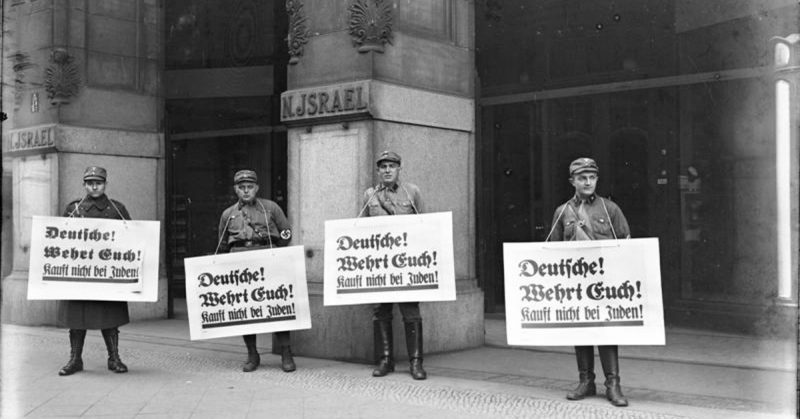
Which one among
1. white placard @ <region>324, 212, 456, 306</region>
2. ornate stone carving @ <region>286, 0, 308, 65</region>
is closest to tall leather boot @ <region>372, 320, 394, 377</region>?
white placard @ <region>324, 212, 456, 306</region>

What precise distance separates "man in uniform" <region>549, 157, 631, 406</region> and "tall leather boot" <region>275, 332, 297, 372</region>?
9.64 ft

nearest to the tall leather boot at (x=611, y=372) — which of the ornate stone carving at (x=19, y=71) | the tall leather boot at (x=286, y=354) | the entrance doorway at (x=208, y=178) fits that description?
the tall leather boot at (x=286, y=354)

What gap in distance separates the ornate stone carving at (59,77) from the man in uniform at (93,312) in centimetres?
417

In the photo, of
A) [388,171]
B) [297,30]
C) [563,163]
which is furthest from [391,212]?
[563,163]

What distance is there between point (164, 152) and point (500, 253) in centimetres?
566

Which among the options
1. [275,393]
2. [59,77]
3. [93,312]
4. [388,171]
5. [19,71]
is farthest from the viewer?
[19,71]

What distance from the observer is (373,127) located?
8742 mm

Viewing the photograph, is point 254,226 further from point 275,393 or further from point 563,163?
point 563,163

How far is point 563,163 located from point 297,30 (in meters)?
4.67

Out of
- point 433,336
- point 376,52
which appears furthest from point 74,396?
point 376,52

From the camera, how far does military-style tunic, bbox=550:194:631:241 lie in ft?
22.1

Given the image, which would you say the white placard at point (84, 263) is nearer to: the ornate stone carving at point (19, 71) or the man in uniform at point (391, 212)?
the man in uniform at point (391, 212)

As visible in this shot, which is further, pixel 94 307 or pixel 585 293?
pixel 94 307

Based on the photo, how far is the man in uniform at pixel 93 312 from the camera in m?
8.23
